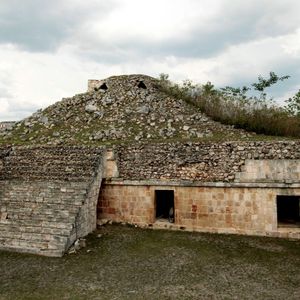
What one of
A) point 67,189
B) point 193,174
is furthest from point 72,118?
point 193,174

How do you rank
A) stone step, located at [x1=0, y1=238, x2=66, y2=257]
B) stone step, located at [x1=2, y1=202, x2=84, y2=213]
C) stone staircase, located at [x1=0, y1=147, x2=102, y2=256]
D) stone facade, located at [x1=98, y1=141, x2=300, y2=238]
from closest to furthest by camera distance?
stone step, located at [x1=0, y1=238, x2=66, y2=257]
stone staircase, located at [x1=0, y1=147, x2=102, y2=256]
stone step, located at [x1=2, y1=202, x2=84, y2=213]
stone facade, located at [x1=98, y1=141, x2=300, y2=238]

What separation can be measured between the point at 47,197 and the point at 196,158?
436 cm

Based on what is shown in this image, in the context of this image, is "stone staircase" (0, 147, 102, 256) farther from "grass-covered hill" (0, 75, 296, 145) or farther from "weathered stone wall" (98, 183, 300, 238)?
"grass-covered hill" (0, 75, 296, 145)

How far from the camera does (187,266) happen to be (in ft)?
24.7

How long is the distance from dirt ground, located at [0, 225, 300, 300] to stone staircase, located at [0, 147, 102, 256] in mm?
482

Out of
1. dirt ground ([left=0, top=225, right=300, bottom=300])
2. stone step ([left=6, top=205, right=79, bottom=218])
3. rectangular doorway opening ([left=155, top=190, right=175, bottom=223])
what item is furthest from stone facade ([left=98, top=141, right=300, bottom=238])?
stone step ([left=6, top=205, right=79, bottom=218])

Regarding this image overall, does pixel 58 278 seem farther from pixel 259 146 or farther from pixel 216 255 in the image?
pixel 259 146

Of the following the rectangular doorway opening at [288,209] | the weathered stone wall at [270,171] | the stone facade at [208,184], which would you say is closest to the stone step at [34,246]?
the stone facade at [208,184]

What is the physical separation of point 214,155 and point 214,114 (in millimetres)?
4140

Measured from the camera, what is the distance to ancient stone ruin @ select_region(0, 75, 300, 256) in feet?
30.1

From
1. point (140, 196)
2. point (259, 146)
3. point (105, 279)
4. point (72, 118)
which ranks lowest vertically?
point (105, 279)

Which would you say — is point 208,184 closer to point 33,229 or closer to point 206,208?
point 206,208

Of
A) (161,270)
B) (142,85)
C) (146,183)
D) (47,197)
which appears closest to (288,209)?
(146,183)

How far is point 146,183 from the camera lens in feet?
34.1
